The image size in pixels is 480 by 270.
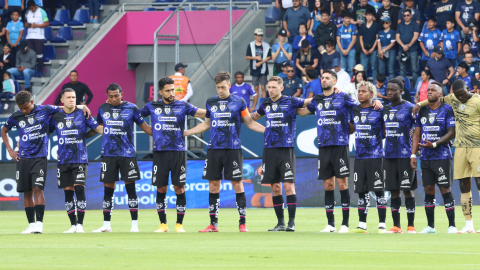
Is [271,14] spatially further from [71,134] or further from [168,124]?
[71,134]

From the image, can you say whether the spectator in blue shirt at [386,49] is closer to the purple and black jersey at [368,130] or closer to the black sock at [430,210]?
the purple and black jersey at [368,130]

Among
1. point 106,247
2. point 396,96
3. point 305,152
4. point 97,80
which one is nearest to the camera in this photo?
point 106,247

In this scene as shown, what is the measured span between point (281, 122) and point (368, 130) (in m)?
1.39

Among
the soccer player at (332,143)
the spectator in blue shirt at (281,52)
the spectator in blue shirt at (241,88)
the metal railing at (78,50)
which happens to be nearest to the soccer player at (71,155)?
the soccer player at (332,143)

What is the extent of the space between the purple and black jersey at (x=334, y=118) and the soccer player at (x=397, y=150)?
62 cm

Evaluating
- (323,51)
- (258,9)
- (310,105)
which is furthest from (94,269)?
→ (258,9)

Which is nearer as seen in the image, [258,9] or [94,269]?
[94,269]

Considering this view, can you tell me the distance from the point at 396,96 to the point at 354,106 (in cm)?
67

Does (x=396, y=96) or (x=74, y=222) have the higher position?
(x=396, y=96)

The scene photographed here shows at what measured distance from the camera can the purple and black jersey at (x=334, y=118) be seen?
11562mm

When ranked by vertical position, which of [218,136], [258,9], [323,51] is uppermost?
[258,9]

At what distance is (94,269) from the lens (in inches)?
279

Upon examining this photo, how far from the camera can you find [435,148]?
11328 millimetres

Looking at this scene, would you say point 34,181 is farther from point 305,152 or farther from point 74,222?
point 305,152
